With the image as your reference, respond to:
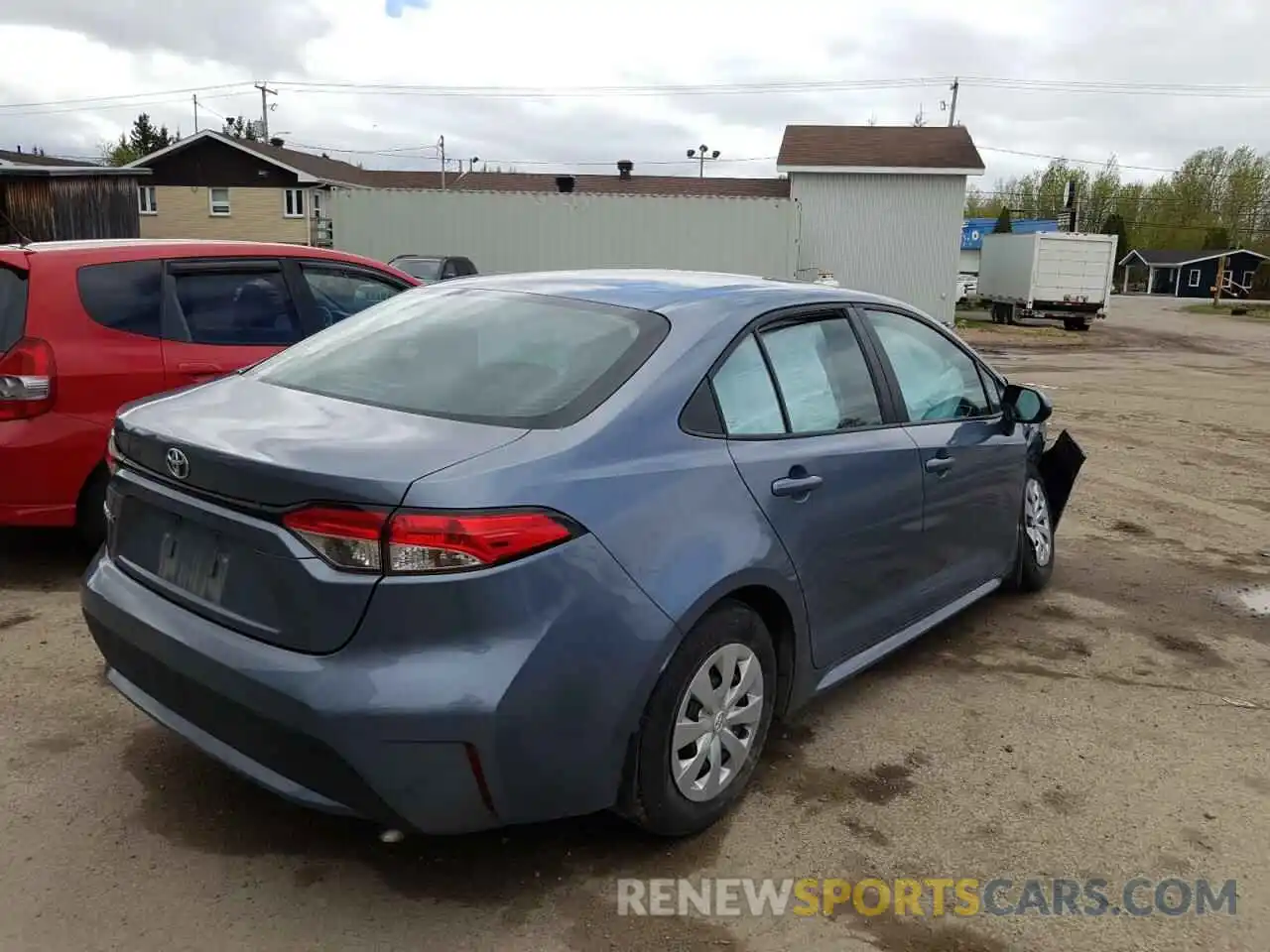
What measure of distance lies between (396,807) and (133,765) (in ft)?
4.57

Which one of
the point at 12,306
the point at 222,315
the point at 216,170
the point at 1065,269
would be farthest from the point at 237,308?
the point at 216,170

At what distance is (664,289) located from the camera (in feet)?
11.1

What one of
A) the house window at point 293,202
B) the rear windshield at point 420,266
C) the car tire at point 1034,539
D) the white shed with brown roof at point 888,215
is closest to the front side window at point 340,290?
the car tire at point 1034,539

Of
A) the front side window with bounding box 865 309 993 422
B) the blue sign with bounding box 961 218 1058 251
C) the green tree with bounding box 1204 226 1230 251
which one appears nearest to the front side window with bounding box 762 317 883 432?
the front side window with bounding box 865 309 993 422

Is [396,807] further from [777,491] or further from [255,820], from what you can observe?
[777,491]

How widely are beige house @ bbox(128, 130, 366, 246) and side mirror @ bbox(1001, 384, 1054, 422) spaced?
4074 centimetres

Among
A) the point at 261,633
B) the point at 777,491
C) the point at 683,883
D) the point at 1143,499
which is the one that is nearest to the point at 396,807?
the point at 261,633

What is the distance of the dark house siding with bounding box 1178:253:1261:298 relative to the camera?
276 ft

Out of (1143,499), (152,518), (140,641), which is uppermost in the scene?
(152,518)

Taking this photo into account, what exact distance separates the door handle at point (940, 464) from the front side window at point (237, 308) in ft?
11.1

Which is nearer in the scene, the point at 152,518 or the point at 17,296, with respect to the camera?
the point at 152,518

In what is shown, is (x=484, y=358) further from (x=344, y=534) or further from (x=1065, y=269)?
(x=1065, y=269)

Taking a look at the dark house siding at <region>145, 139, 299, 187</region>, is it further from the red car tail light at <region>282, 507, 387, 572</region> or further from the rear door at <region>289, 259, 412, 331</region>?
the red car tail light at <region>282, 507, 387, 572</region>

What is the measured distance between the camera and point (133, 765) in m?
3.26
